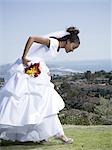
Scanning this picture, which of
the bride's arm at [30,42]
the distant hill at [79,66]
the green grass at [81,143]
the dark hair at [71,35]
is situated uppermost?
the dark hair at [71,35]

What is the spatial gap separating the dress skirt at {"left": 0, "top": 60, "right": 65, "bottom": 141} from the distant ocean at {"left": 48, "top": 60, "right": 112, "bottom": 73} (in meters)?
1.19

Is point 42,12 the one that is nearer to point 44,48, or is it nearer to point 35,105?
point 44,48

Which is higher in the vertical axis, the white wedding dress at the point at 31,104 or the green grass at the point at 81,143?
the white wedding dress at the point at 31,104

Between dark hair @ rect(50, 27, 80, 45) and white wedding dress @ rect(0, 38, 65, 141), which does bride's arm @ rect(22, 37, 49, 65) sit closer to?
white wedding dress @ rect(0, 38, 65, 141)

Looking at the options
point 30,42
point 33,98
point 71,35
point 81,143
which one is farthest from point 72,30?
point 81,143

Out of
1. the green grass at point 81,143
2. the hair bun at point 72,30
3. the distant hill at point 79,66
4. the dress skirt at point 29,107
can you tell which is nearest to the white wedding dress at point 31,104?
the dress skirt at point 29,107

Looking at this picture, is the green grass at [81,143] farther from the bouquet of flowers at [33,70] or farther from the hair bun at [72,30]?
the hair bun at [72,30]

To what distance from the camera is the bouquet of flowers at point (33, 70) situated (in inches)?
148

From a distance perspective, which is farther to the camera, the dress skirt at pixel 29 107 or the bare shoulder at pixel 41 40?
the bare shoulder at pixel 41 40

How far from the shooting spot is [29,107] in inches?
144

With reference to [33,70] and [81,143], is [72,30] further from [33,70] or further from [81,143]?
[81,143]

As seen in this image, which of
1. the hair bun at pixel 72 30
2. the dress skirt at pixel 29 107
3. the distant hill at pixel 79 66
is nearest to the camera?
the dress skirt at pixel 29 107

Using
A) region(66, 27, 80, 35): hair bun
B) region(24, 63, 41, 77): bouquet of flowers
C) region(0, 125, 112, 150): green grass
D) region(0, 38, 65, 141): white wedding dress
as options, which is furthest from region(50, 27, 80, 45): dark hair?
region(0, 125, 112, 150): green grass

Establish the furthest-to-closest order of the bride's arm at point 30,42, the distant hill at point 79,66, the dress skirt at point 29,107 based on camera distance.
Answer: the distant hill at point 79,66 < the bride's arm at point 30,42 < the dress skirt at point 29,107
